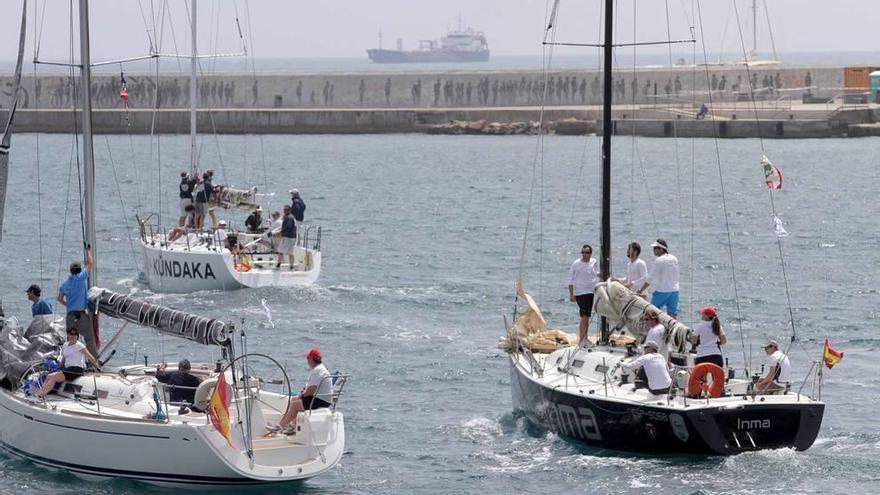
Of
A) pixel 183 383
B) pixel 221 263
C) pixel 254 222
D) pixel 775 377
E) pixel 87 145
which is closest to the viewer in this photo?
pixel 183 383

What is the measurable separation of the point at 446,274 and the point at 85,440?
2046 cm

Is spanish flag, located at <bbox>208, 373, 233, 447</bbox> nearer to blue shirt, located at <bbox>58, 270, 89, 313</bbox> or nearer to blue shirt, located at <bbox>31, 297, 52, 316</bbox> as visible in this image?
blue shirt, located at <bbox>58, 270, 89, 313</bbox>

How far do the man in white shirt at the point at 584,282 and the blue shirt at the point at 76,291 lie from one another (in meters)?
6.63

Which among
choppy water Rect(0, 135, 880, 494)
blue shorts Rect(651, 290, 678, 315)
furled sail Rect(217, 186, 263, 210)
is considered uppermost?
furled sail Rect(217, 186, 263, 210)

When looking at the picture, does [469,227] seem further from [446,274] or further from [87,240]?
[87,240]

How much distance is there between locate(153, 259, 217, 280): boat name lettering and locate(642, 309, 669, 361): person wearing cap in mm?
14333

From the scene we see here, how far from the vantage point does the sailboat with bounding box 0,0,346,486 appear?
59.9 ft

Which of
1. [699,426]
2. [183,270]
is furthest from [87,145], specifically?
Result: [183,270]

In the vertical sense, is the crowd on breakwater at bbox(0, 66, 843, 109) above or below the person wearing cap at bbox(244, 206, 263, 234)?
above

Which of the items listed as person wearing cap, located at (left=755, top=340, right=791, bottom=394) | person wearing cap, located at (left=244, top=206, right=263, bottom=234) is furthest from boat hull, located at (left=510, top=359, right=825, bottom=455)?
person wearing cap, located at (left=244, top=206, right=263, bottom=234)

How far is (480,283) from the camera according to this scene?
3722 centimetres

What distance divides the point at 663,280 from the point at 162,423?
7374 millimetres

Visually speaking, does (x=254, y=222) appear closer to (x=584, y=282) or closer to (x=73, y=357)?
(x=584, y=282)

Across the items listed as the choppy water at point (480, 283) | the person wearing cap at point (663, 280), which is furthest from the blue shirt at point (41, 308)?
the person wearing cap at point (663, 280)
